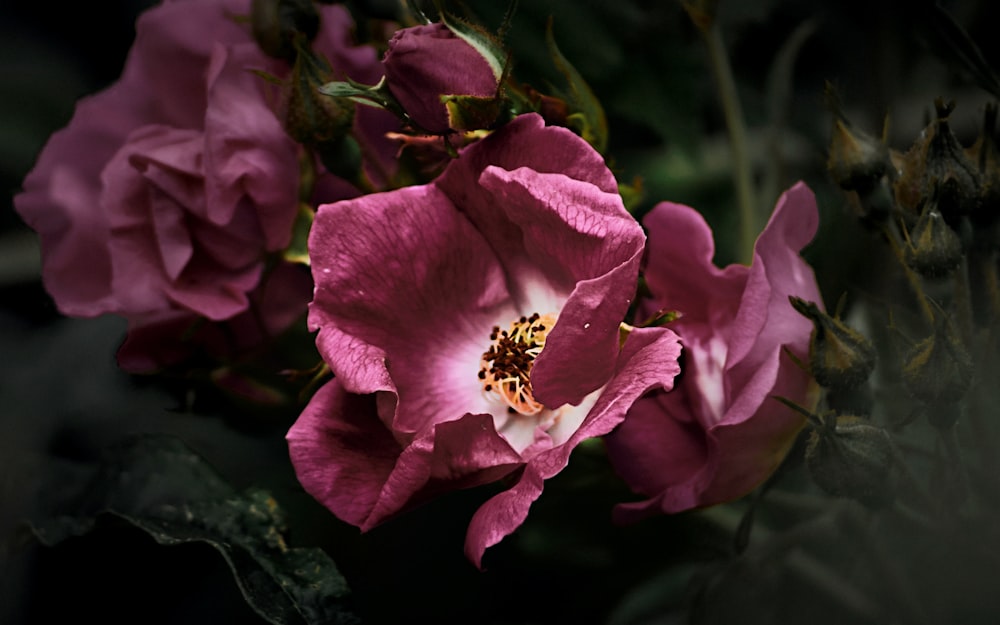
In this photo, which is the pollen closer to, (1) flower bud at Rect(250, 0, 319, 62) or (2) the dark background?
(2) the dark background

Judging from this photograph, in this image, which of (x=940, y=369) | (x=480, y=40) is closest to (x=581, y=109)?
(x=480, y=40)

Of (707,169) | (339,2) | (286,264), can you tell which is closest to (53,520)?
(286,264)

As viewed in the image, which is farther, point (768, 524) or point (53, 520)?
point (768, 524)

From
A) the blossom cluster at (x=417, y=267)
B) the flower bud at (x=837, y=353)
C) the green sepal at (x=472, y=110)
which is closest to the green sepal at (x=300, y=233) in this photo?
the blossom cluster at (x=417, y=267)

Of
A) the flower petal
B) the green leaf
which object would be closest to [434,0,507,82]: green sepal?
the flower petal

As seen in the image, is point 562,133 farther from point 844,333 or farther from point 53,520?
point 53,520

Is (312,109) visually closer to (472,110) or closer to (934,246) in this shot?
(472,110)
